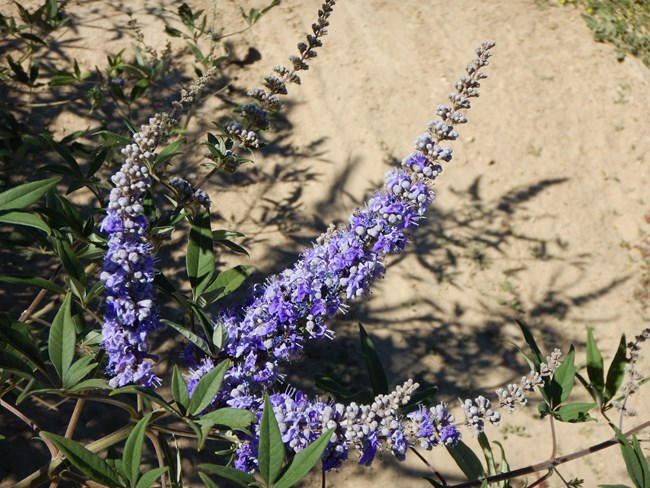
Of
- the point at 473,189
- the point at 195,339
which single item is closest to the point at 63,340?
the point at 195,339

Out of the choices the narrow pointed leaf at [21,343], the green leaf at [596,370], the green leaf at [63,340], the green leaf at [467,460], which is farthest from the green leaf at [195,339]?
the green leaf at [596,370]

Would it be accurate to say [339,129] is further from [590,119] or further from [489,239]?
[590,119]

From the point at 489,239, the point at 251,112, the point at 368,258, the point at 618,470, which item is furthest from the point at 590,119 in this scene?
the point at 368,258

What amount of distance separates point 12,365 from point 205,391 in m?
0.52

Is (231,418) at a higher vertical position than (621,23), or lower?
lower

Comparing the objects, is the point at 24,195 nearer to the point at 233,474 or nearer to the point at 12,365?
the point at 12,365

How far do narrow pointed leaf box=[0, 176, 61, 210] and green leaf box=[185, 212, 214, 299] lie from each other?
1.60 ft

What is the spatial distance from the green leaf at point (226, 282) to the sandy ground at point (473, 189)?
5.69 feet

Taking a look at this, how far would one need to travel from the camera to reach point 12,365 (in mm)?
1759

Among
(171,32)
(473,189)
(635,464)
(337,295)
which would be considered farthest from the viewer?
(473,189)

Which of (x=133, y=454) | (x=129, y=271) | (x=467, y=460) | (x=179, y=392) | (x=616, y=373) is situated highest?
(x=129, y=271)

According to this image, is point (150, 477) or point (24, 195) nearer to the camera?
point (150, 477)

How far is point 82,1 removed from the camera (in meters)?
5.62

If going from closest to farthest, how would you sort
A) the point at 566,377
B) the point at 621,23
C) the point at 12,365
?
1. the point at 12,365
2. the point at 566,377
3. the point at 621,23
